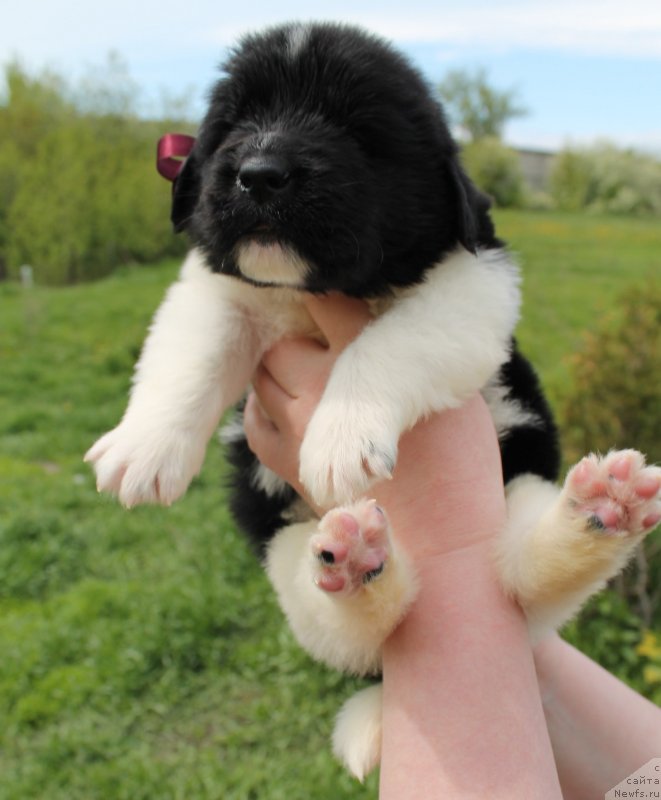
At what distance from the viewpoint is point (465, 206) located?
6.31ft

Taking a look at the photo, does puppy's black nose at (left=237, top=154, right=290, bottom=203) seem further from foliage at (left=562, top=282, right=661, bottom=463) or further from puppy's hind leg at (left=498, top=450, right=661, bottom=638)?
foliage at (left=562, top=282, right=661, bottom=463)

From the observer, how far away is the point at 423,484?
181 cm

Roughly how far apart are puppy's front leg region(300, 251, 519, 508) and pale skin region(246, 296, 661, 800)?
140 millimetres

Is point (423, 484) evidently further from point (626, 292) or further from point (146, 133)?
point (146, 133)

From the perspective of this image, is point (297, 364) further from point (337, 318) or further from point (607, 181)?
point (607, 181)

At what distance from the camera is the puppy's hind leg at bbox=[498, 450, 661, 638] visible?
5.08 feet

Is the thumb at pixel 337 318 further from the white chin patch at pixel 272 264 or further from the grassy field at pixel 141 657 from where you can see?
the grassy field at pixel 141 657

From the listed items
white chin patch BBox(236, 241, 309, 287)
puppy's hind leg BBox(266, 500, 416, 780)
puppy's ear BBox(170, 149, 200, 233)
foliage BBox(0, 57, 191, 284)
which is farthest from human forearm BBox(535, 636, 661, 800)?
foliage BBox(0, 57, 191, 284)

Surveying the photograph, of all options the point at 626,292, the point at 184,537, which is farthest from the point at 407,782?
the point at 184,537

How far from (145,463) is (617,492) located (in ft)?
3.29

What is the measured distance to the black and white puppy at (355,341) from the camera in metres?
1.62

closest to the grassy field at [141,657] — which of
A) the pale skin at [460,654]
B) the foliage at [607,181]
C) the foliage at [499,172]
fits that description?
the pale skin at [460,654]

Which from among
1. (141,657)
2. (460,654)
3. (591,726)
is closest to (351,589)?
(460,654)

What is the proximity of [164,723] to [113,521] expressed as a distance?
192 cm
